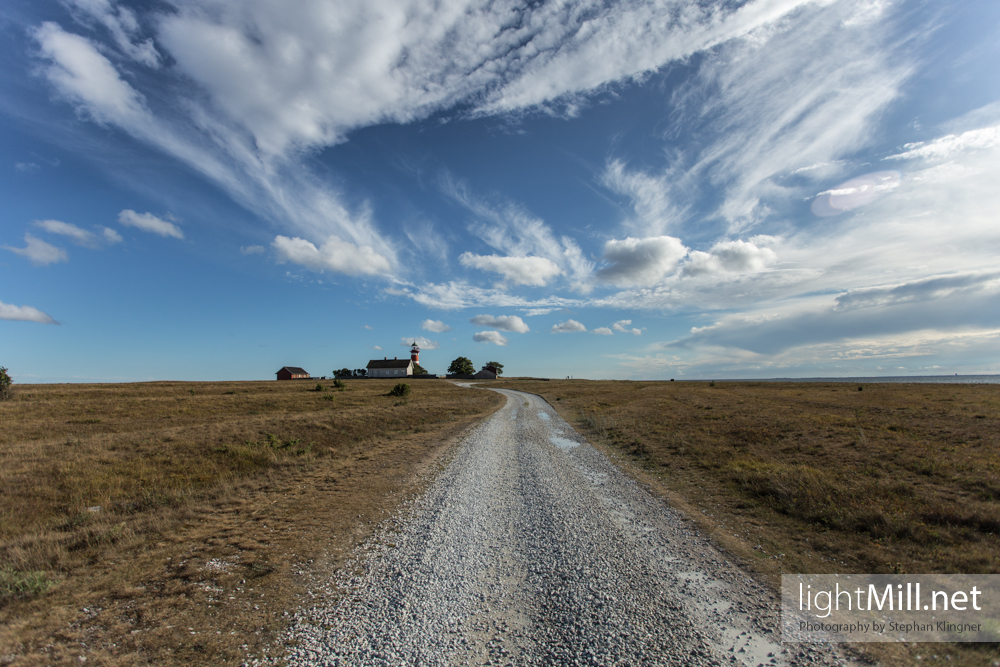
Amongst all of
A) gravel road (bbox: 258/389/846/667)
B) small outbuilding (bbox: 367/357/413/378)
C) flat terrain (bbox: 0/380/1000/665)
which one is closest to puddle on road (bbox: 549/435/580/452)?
flat terrain (bbox: 0/380/1000/665)

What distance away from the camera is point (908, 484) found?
36.1ft

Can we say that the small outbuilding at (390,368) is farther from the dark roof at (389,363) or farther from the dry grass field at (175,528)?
the dry grass field at (175,528)

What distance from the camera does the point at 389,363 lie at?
453 feet

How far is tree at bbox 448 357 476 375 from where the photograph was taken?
497 feet

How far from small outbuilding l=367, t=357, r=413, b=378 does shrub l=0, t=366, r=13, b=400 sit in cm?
9822

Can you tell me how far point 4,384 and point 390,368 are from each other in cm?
10041

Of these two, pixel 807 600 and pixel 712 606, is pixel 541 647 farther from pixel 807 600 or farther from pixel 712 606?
pixel 807 600

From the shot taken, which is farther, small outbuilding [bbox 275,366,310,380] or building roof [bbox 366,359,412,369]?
building roof [bbox 366,359,412,369]

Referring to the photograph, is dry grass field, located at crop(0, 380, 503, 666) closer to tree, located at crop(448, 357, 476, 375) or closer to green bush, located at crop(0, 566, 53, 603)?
green bush, located at crop(0, 566, 53, 603)

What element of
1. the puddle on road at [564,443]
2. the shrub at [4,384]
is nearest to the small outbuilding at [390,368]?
the shrub at [4,384]

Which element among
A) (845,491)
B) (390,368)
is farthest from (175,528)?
(390,368)

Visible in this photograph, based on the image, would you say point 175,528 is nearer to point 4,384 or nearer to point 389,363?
point 4,384

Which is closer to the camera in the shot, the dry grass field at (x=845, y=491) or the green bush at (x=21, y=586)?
the green bush at (x=21, y=586)

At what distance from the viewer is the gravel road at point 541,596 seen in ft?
16.0
